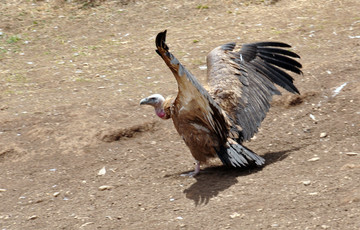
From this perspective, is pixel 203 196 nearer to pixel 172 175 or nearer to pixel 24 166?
pixel 172 175

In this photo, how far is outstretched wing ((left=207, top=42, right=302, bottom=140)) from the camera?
223 inches

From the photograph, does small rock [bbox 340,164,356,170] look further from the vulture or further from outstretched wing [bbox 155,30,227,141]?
outstretched wing [bbox 155,30,227,141]

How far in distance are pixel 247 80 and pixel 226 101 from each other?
436mm

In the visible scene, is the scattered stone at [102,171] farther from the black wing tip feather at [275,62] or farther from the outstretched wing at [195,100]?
the black wing tip feather at [275,62]

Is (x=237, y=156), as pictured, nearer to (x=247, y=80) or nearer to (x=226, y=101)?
(x=226, y=101)

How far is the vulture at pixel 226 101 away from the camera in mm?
5004

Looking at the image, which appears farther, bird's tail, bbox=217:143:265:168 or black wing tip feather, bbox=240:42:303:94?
black wing tip feather, bbox=240:42:303:94

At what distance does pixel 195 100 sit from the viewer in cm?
495

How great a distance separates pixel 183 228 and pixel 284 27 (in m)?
5.54

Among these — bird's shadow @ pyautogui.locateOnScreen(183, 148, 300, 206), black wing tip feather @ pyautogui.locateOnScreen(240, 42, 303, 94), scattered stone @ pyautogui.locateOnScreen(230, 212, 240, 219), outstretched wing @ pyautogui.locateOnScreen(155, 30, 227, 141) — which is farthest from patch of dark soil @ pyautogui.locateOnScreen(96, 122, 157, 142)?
scattered stone @ pyautogui.locateOnScreen(230, 212, 240, 219)

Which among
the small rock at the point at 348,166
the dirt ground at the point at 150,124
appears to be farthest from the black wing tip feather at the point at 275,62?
the small rock at the point at 348,166

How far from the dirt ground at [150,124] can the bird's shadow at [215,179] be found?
0.01 m

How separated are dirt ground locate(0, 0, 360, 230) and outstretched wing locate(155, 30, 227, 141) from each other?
52 centimetres

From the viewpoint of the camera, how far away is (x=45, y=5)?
10.8m
